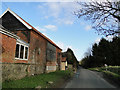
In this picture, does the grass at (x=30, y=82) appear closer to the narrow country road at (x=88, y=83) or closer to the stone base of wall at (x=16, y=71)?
the stone base of wall at (x=16, y=71)

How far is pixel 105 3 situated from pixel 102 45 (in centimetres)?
4575

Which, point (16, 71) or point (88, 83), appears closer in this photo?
point (16, 71)

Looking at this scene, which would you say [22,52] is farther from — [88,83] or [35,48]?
[88,83]

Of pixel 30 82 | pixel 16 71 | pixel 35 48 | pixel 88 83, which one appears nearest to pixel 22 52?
pixel 35 48

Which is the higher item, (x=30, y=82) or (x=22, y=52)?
(x=22, y=52)

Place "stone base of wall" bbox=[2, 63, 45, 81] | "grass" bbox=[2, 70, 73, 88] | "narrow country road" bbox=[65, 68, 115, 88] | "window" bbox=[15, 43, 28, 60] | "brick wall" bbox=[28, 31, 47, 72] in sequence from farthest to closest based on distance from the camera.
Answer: "brick wall" bbox=[28, 31, 47, 72] < "window" bbox=[15, 43, 28, 60] < "narrow country road" bbox=[65, 68, 115, 88] < "stone base of wall" bbox=[2, 63, 45, 81] < "grass" bbox=[2, 70, 73, 88]

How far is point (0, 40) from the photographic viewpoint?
8594mm

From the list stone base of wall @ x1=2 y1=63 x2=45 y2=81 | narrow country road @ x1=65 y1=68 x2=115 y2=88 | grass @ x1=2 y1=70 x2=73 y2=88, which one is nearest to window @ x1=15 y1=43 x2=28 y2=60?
stone base of wall @ x1=2 y1=63 x2=45 y2=81

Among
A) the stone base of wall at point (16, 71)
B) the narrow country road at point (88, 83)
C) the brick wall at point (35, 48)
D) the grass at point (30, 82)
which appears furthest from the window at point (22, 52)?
the narrow country road at point (88, 83)

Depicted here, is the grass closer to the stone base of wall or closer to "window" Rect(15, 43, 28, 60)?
the stone base of wall

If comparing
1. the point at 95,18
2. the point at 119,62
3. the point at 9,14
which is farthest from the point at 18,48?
the point at 119,62

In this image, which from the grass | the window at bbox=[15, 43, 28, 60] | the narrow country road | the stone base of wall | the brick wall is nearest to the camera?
the grass

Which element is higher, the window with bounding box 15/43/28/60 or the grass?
the window with bounding box 15/43/28/60

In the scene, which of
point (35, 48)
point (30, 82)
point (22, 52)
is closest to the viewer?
point (30, 82)
